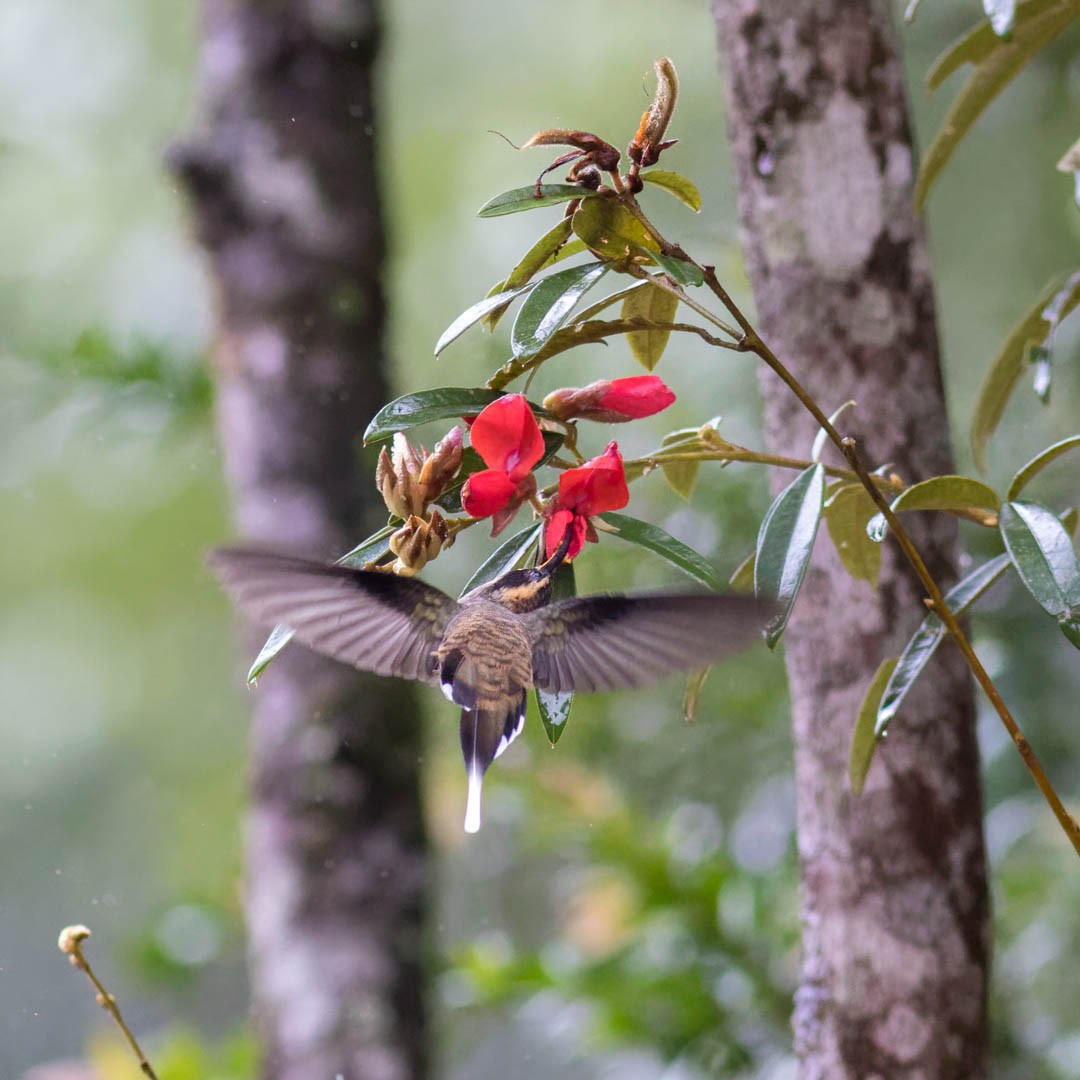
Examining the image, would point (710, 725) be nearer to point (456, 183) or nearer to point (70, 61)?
point (456, 183)

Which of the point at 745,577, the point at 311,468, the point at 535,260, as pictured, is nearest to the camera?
the point at 535,260

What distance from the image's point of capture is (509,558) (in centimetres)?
64

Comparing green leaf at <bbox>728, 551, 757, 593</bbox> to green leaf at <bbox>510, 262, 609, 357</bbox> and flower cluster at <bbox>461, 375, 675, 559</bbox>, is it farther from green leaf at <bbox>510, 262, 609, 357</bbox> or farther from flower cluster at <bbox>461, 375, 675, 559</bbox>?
green leaf at <bbox>510, 262, 609, 357</bbox>

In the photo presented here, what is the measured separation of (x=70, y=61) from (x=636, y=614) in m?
3.16

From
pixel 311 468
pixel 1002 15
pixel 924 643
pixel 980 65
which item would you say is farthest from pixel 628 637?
pixel 311 468

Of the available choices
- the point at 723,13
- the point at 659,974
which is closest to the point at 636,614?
the point at 723,13

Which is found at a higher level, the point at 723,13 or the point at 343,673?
the point at 723,13

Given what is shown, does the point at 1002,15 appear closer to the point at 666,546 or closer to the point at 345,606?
the point at 666,546

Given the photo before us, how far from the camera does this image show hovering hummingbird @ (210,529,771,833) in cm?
57

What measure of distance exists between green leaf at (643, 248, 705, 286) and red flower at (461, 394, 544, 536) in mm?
89

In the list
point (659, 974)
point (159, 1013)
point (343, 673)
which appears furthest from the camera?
point (159, 1013)

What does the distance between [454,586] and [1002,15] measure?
1.37 meters

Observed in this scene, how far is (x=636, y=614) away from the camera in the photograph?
1.96 ft

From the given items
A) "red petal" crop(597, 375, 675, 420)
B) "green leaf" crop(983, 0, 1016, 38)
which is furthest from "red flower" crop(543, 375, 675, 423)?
"green leaf" crop(983, 0, 1016, 38)
